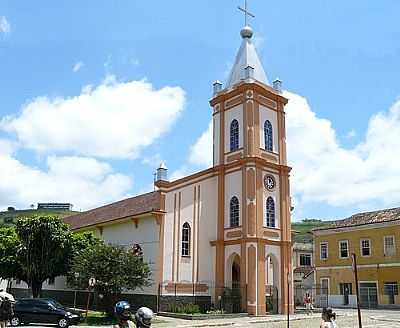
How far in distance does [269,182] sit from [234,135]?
3973 mm

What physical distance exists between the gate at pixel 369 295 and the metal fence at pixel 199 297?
17364mm

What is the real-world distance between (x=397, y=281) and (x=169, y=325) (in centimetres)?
2523

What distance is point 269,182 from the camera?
33000mm

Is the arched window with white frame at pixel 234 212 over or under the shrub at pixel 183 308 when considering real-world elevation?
over

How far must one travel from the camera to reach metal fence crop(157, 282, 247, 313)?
29.1m

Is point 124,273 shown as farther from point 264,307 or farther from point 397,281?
point 397,281

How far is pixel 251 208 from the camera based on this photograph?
30.9 m

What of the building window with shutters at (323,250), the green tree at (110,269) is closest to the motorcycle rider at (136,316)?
the green tree at (110,269)

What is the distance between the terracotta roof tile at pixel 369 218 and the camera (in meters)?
42.8

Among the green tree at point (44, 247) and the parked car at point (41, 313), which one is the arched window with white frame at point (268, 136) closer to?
the green tree at point (44, 247)

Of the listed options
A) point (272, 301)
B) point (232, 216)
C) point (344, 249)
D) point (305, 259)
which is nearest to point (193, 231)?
point (232, 216)

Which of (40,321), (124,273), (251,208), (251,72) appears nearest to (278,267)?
(251,208)

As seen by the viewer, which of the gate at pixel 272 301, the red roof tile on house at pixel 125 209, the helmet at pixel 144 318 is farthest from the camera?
the red roof tile on house at pixel 125 209

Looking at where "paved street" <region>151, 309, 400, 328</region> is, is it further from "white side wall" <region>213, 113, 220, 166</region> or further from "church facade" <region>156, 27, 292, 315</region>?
"white side wall" <region>213, 113, 220, 166</region>
